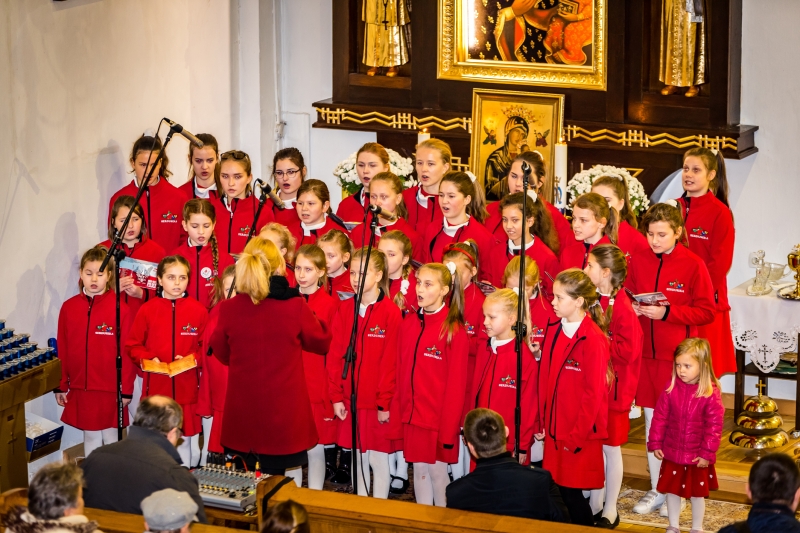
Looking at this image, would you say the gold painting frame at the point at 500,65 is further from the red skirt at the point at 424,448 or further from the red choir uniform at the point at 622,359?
the red skirt at the point at 424,448

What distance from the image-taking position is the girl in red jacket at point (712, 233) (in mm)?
6812

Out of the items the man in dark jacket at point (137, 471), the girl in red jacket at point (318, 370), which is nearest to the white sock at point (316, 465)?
the girl in red jacket at point (318, 370)

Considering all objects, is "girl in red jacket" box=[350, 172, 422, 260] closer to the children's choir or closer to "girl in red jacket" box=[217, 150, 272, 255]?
the children's choir

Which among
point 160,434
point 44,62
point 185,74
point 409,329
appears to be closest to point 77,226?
point 44,62

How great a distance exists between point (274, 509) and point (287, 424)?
5.40 feet

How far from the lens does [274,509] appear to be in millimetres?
3574

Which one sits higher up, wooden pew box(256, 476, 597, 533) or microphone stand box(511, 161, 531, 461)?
microphone stand box(511, 161, 531, 461)

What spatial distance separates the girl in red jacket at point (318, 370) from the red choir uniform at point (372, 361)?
0.08 metres

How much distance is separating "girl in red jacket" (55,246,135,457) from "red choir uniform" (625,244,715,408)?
2879 millimetres

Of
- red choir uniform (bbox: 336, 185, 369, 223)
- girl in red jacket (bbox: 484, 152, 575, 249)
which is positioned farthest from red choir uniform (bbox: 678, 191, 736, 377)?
red choir uniform (bbox: 336, 185, 369, 223)

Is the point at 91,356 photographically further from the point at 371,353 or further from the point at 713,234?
the point at 713,234

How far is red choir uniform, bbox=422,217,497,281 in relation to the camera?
673 centimetres

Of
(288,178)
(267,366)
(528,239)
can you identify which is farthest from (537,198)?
(267,366)

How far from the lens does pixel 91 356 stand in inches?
257
